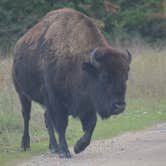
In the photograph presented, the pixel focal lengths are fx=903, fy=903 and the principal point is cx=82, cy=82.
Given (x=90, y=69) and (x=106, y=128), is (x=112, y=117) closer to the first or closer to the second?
(x=106, y=128)

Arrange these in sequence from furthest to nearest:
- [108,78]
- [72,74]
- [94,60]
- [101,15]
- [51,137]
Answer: [101,15] < [51,137] < [72,74] < [94,60] < [108,78]

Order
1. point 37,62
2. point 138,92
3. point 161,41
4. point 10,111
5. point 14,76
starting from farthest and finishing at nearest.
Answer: point 161,41, point 138,92, point 10,111, point 14,76, point 37,62

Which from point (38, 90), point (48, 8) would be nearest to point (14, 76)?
point (38, 90)

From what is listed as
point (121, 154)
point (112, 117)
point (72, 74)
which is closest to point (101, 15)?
point (112, 117)

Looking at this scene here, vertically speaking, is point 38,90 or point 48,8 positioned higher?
point 38,90

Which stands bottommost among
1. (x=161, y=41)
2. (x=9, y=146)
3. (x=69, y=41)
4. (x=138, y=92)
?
(x=161, y=41)

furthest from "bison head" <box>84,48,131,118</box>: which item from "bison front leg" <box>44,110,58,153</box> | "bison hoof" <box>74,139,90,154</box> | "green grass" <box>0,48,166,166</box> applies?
"green grass" <box>0,48,166,166</box>

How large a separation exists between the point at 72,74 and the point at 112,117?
282 inches

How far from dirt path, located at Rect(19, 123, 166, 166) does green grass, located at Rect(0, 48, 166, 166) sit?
0.61 metres

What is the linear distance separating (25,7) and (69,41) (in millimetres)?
32008

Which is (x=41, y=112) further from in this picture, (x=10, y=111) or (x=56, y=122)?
(x=56, y=122)

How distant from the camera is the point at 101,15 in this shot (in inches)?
1911

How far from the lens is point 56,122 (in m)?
16.0

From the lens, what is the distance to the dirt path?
1438cm
